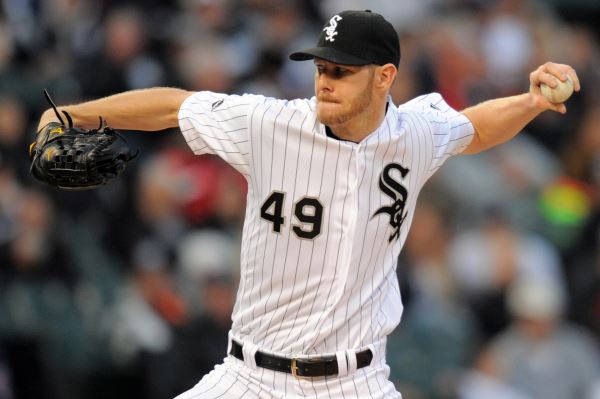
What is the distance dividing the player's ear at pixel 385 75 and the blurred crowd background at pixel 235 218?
331 cm

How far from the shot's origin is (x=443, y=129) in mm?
4734

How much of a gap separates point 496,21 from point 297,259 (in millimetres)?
5761

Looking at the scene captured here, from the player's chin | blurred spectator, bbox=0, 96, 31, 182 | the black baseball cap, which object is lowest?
blurred spectator, bbox=0, 96, 31, 182

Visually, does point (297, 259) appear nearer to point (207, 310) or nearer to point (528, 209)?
point (207, 310)

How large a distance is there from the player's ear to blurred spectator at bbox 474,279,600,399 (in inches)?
130

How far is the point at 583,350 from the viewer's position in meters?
7.45

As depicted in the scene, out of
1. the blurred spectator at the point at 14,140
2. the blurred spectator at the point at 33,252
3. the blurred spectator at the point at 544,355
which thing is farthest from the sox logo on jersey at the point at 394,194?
the blurred spectator at the point at 14,140

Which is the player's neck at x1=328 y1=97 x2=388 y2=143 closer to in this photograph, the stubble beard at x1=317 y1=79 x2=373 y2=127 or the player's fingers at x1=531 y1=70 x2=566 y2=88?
the stubble beard at x1=317 y1=79 x2=373 y2=127

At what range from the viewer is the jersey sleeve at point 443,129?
471cm

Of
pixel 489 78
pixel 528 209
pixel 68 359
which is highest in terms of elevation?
pixel 489 78

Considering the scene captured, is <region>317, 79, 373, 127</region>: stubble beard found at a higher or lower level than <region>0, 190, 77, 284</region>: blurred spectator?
higher

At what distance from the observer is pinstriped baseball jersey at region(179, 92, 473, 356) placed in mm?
4434

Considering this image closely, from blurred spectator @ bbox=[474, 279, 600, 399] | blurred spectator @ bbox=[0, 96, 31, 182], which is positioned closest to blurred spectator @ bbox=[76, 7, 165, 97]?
blurred spectator @ bbox=[0, 96, 31, 182]

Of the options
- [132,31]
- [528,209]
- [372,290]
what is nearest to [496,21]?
[528,209]
